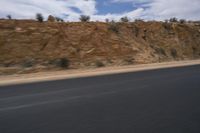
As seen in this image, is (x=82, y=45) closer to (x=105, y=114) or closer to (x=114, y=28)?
(x=114, y=28)

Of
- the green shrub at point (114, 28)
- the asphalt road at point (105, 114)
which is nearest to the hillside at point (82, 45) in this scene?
the green shrub at point (114, 28)

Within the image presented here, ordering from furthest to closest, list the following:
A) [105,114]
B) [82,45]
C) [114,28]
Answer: [114,28], [82,45], [105,114]

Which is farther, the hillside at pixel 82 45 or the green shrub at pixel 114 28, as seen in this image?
the green shrub at pixel 114 28

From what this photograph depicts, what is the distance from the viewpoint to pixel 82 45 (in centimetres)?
3875

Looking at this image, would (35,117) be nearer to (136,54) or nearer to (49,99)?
(49,99)

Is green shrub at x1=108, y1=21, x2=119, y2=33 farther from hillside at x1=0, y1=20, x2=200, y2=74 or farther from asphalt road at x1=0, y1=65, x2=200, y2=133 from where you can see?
Answer: asphalt road at x1=0, y1=65, x2=200, y2=133

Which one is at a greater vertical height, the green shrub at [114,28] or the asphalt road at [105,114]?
the green shrub at [114,28]

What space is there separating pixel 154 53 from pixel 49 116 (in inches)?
1407

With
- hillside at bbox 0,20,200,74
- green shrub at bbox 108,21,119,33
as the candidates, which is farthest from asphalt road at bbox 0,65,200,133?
green shrub at bbox 108,21,119,33

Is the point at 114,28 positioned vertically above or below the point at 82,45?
above

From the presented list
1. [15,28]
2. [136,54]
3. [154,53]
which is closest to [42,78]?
[15,28]

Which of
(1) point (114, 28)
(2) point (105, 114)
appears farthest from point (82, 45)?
(2) point (105, 114)

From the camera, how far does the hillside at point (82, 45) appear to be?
108 feet

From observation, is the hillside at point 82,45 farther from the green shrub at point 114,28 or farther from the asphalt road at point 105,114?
the asphalt road at point 105,114
